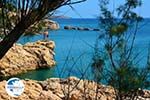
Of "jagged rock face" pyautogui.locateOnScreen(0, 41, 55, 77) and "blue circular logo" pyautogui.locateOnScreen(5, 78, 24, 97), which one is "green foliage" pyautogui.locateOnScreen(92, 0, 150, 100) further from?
"jagged rock face" pyautogui.locateOnScreen(0, 41, 55, 77)

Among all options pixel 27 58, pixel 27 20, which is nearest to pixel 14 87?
pixel 27 20

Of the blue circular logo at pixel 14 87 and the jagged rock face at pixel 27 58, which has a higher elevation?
the blue circular logo at pixel 14 87

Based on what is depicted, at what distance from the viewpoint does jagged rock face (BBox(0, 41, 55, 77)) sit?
24.7 metres

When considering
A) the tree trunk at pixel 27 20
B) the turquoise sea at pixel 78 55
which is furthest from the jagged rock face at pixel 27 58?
the tree trunk at pixel 27 20

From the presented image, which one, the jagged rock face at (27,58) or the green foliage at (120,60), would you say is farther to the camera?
the jagged rock face at (27,58)

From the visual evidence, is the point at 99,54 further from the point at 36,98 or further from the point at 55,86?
the point at 55,86

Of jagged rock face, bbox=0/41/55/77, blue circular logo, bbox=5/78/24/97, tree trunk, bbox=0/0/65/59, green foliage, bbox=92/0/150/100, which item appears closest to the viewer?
tree trunk, bbox=0/0/65/59

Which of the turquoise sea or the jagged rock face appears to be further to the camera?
the jagged rock face

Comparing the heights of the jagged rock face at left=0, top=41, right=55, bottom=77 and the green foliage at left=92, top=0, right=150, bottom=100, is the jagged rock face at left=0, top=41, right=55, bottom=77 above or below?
below

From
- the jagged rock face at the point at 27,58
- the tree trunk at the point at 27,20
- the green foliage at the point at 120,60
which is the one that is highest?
the tree trunk at the point at 27,20

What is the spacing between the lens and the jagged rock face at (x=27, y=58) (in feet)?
80.9

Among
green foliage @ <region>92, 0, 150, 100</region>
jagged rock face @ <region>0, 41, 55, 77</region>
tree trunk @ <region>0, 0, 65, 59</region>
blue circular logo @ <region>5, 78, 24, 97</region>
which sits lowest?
jagged rock face @ <region>0, 41, 55, 77</region>

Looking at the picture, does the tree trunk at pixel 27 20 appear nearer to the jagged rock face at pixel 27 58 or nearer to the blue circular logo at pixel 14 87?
the blue circular logo at pixel 14 87

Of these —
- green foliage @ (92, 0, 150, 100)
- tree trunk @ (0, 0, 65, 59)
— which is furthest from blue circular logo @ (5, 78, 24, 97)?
tree trunk @ (0, 0, 65, 59)
